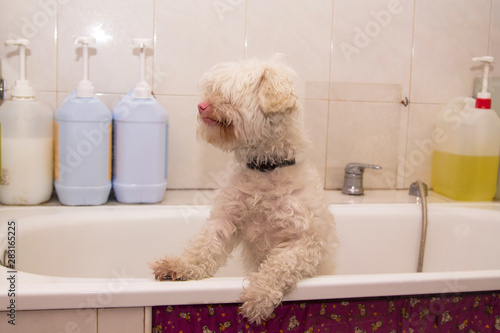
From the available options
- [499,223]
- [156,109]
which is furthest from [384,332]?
[156,109]

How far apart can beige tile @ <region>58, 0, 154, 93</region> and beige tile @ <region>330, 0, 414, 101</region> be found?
2.41 ft

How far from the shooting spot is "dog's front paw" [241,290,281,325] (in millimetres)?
984

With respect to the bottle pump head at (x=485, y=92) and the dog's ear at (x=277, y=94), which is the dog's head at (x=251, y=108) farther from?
the bottle pump head at (x=485, y=92)

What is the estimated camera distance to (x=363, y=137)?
1.98 meters

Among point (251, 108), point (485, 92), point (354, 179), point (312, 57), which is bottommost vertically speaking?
point (354, 179)

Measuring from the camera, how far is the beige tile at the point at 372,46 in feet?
6.22

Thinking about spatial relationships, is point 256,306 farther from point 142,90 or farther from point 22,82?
point 22,82

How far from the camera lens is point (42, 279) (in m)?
1.03

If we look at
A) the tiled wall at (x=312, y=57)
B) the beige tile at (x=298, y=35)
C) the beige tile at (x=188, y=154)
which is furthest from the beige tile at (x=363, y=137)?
the beige tile at (x=188, y=154)

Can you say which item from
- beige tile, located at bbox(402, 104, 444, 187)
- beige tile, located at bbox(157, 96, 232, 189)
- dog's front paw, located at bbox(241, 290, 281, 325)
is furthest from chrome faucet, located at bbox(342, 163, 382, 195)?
dog's front paw, located at bbox(241, 290, 281, 325)

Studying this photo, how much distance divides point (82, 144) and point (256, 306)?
2.94ft

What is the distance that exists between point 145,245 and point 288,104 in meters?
0.80

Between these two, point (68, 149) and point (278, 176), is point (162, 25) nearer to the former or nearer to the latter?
point (68, 149)

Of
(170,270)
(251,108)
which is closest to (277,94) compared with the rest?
(251,108)
